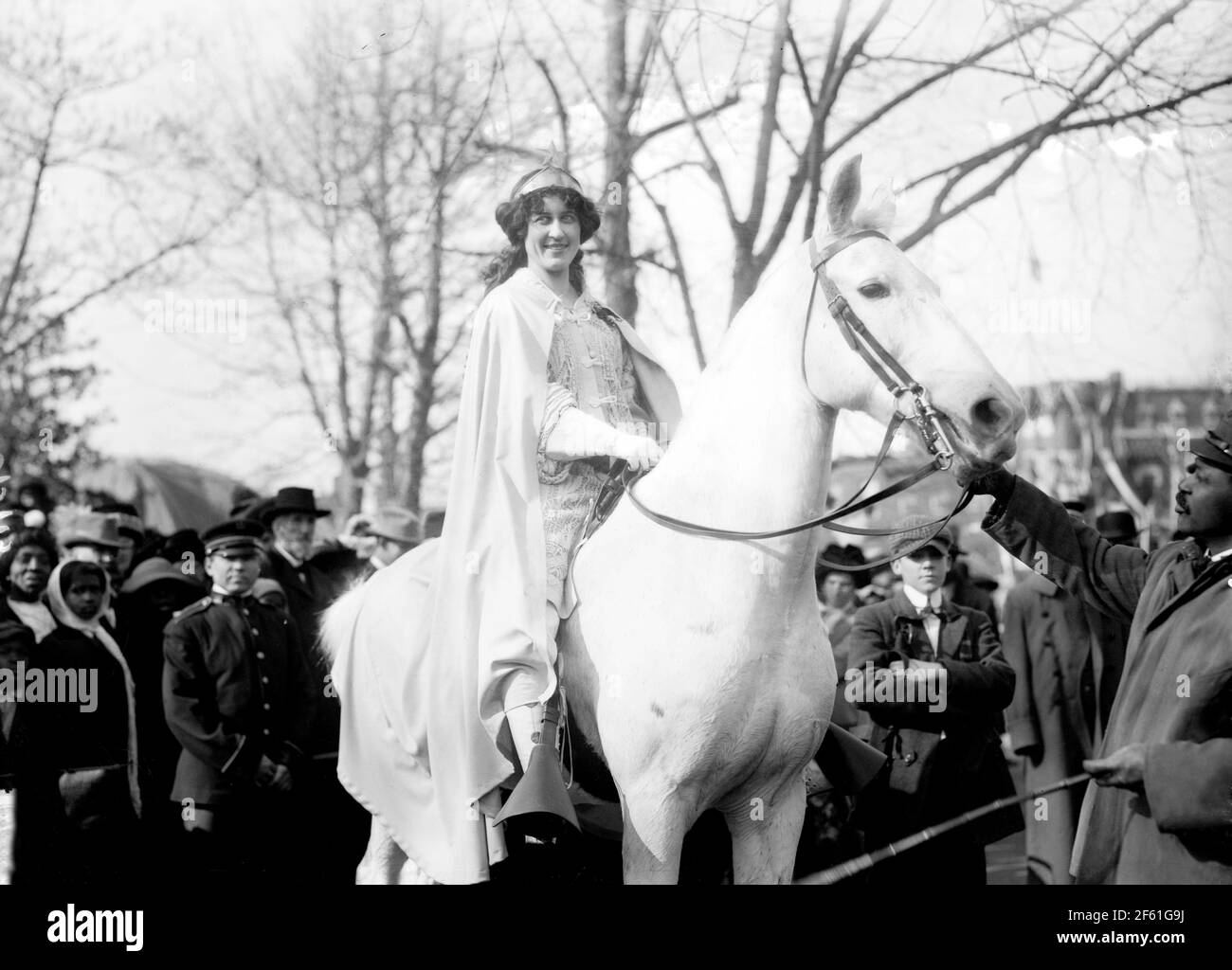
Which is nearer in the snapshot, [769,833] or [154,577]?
[769,833]

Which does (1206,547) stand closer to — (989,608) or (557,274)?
(557,274)

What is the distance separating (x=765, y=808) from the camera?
434cm

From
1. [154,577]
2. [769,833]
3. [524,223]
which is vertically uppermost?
[524,223]

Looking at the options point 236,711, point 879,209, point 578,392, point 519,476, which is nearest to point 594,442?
point 519,476

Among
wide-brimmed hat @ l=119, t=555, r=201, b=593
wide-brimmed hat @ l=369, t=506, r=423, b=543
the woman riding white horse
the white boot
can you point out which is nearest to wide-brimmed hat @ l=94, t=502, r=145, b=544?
wide-brimmed hat @ l=119, t=555, r=201, b=593

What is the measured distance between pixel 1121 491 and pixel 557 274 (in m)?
24.5

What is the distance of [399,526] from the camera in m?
8.09

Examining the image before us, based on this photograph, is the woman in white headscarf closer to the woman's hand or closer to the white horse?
the white horse

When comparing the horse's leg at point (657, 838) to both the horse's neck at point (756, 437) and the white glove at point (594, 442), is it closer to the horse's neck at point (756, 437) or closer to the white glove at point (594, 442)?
the horse's neck at point (756, 437)

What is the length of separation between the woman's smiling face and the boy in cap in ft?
7.50

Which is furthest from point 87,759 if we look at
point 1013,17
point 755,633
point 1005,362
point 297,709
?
point 1013,17

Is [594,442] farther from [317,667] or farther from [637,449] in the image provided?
[317,667]

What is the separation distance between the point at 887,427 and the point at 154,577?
14.7 ft

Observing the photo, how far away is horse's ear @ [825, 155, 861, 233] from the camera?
4156mm
